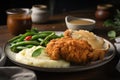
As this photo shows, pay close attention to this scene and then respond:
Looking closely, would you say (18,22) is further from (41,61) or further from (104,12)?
(104,12)

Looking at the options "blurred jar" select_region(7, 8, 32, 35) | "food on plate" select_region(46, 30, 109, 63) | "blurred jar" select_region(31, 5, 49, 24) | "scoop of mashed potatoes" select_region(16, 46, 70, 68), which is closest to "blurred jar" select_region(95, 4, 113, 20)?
"blurred jar" select_region(31, 5, 49, 24)

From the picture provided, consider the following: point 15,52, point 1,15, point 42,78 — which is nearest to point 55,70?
point 42,78

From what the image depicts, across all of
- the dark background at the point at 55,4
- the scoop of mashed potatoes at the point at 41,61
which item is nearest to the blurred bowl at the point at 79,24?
the scoop of mashed potatoes at the point at 41,61

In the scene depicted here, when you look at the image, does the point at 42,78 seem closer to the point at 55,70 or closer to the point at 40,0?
the point at 55,70

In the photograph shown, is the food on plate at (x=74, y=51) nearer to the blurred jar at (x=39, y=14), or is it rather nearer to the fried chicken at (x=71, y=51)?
the fried chicken at (x=71, y=51)

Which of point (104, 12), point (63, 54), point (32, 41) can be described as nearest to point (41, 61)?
point (63, 54)

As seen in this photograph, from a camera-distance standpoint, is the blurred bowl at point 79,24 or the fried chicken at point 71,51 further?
the blurred bowl at point 79,24

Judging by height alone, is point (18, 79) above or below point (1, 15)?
above

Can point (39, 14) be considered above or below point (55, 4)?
above
